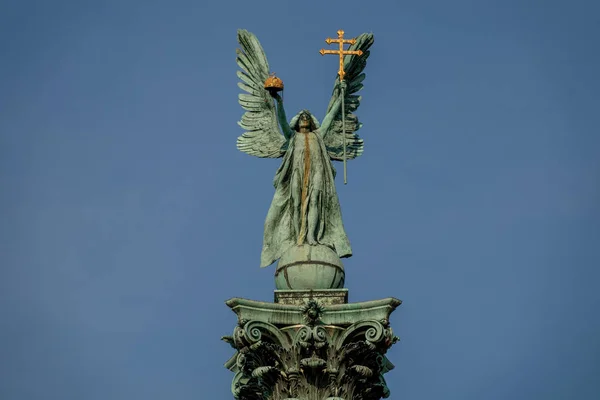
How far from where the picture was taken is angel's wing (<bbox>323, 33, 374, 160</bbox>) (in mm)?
49062

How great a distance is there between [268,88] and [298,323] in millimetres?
6266

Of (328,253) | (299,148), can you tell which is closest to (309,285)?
(328,253)

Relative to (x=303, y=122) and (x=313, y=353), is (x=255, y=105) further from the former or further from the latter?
(x=313, y=353)

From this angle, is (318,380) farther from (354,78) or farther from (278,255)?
(354,78)

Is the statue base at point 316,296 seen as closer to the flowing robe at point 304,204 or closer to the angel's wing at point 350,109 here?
the flowing robe at point 304,204

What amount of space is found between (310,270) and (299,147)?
4.01 meters

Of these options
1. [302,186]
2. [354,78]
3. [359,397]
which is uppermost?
[354,78]

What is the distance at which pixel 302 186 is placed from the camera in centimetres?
4759

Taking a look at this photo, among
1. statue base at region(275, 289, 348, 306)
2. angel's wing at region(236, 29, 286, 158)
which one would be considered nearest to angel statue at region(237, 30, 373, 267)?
angel's wing at region(236, 29, 286, 158)

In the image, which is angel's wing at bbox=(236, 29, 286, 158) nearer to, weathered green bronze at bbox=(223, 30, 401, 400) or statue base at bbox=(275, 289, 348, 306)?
weathered green bronze at bbox=(223, 30, 401, 400)

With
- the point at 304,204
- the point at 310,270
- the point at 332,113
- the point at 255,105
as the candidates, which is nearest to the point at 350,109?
the point at 332,113

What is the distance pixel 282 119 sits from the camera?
47.8 m

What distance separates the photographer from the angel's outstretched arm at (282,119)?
153 ft

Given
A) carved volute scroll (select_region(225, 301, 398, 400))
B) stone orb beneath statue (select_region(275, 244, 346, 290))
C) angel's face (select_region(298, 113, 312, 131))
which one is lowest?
carved volute scroll (select_region(225, 301, 398, 400))
